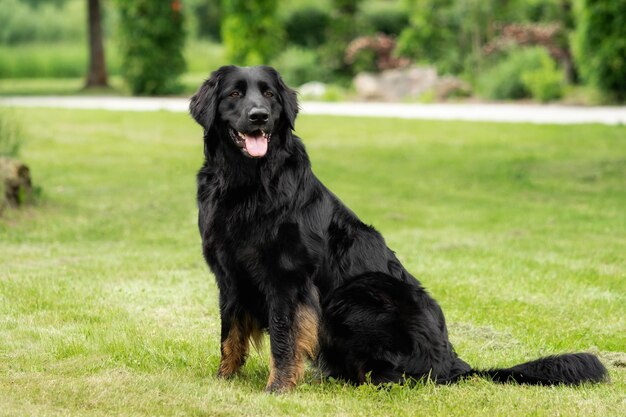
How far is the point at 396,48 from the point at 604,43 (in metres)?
9.59

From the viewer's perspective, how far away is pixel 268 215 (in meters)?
4.73

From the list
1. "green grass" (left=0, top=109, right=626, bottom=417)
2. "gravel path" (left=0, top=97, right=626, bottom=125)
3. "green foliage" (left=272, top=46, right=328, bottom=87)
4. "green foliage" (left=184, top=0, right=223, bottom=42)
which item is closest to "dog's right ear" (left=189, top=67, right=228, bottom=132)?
"green grass" (left=0, top=109, right=626, bottom=417)

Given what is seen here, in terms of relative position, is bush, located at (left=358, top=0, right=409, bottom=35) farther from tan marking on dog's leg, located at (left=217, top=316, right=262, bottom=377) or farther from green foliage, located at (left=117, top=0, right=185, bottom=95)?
tan marking on dog's leg, located at (left=217, top=316, right=262, bottom=377)

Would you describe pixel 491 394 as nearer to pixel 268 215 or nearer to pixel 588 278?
pixel 268 215

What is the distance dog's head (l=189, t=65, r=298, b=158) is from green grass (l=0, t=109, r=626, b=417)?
135cm

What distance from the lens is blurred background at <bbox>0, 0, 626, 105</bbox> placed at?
21203 mm

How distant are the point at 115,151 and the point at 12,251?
7370 millimetres

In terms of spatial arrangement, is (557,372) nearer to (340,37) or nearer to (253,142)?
(253,142)

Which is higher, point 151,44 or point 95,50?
point 151,44

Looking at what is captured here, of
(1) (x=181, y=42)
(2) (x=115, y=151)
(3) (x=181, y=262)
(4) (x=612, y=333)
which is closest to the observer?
(4) (x=612, y=333)

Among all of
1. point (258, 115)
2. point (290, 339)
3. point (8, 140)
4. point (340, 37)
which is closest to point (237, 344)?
point (290, 339)

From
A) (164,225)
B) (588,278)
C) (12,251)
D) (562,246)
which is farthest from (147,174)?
(588,278)

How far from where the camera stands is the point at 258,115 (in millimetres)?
4566

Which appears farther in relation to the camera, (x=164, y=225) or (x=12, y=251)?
(x=164, y=225)
